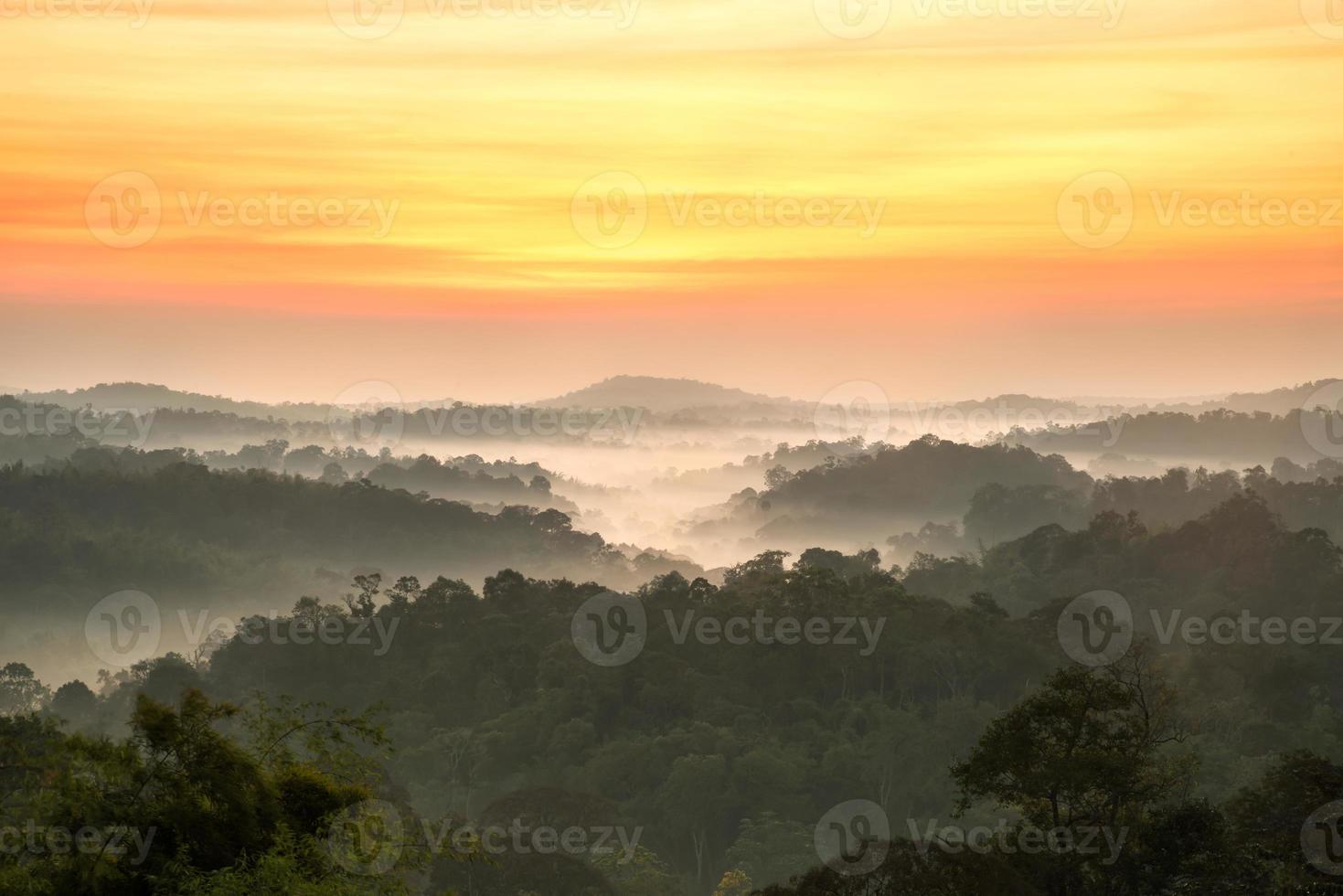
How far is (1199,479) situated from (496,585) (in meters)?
54.1

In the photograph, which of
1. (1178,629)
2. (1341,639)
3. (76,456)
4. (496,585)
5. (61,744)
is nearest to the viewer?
(61,744)

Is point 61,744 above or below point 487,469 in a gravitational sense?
below

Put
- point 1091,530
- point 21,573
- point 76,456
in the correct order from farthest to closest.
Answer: point 76,456 < point 21,573 < point 1091,530

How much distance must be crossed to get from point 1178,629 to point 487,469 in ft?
455

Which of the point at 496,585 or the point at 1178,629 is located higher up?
the point at 496,585

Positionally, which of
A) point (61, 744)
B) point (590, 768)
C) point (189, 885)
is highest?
point (61, 744)

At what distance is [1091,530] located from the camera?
68250mm

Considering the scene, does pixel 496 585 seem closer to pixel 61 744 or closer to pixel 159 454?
pixel 61 744

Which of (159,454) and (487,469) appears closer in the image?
(159,454)

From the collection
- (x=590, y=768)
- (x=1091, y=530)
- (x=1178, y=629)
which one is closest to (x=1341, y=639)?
(x=1178, y=629)

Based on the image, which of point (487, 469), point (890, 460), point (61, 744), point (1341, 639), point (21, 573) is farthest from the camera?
point (487, 469)

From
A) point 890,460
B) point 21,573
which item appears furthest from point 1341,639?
point 890,460

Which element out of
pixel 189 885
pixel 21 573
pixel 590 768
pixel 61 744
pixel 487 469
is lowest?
pixel 590 768

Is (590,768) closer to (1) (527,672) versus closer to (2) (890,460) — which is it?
(1) (527,672)
